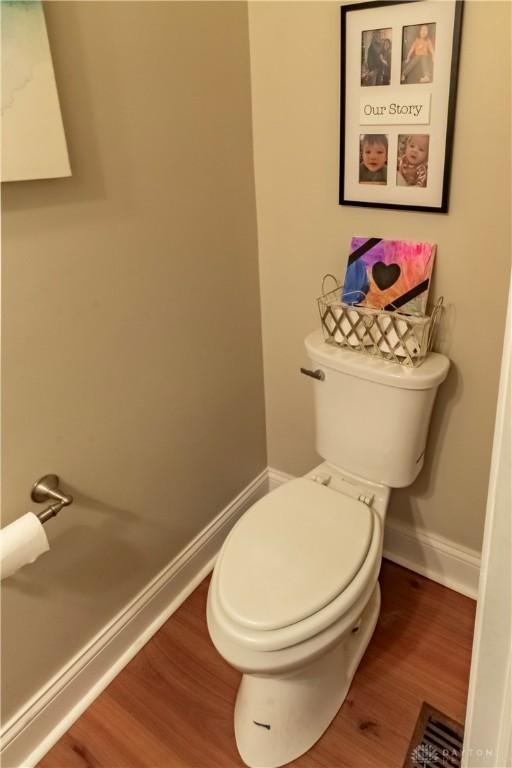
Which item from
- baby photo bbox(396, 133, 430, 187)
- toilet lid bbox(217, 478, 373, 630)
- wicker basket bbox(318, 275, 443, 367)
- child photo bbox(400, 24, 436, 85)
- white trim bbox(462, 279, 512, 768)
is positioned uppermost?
child photo bbox(400, 24, 436, 85)

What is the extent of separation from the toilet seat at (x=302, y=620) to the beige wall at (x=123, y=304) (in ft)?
1.21

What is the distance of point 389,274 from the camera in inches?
53.3

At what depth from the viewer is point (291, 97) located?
1368mm

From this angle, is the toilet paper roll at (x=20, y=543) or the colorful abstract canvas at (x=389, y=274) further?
the colorful abstract canvas at (x=389, y=274)

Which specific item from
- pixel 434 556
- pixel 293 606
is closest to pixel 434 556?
pixel 434 556

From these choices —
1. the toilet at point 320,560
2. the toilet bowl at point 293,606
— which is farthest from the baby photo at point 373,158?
the toilet bowl at point 293,606

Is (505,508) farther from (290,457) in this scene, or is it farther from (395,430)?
(290,457)

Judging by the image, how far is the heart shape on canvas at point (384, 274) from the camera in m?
1.34

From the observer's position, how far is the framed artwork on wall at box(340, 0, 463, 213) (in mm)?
1114

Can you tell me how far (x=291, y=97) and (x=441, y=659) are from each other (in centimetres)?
157

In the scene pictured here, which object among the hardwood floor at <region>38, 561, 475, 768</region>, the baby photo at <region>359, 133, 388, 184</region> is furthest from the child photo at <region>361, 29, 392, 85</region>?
the hardwood floor at <region>38, 561, 475, 768</region>

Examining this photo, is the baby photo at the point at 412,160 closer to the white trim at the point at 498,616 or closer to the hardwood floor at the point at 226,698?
the white trim at the point at 498,616

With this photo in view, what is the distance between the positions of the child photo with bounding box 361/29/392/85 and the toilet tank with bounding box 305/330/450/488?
64 centimetres

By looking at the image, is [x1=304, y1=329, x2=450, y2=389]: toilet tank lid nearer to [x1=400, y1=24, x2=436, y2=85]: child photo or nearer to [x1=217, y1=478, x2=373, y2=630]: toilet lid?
[x1=217, y1=478, x2=373, y2=630]: toilet lid
